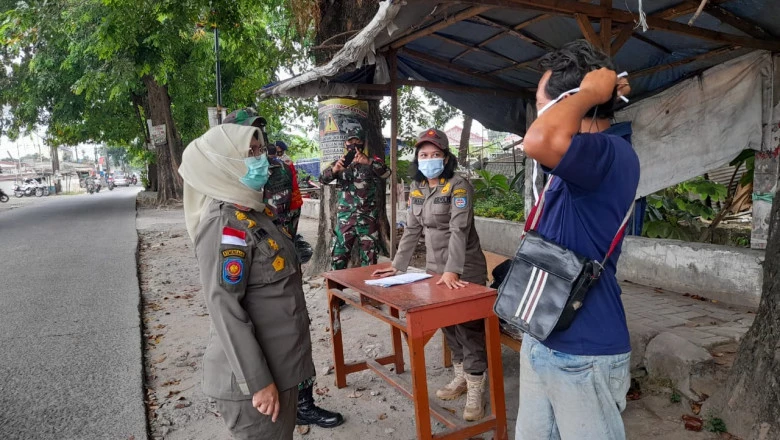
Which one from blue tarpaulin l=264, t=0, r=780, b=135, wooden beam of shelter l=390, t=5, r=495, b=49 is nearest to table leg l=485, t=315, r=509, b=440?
blue tarpaulin l=264, t=0, r=780, b=135

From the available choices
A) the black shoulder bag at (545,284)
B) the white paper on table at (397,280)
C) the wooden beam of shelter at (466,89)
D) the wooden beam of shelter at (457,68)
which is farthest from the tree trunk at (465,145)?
the black shoulder bag at (545,284)

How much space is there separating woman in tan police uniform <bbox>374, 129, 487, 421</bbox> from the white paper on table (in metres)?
0.17

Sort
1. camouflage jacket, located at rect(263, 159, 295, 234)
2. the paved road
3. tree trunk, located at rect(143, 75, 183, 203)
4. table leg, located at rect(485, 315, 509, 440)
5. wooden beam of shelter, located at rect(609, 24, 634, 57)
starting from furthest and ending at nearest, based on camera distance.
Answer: tree trunk, located at rect(143, 75, 183, 203), camouflage jacket, located at rect(263, 159, 295, 234), wooden beam of shelter, located at rect(609, 24, 634, 57), the paved road, table leg, located at rect(485, 315, 509, 440)

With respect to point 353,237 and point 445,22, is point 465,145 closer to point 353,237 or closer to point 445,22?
point 353,237

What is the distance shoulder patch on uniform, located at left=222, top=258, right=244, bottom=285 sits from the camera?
182 cm

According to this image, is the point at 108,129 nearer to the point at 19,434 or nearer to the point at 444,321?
the point at 19,434

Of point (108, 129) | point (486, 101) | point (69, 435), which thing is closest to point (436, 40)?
point (486, 101)

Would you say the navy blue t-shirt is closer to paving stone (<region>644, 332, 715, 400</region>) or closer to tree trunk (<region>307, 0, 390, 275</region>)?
paving stone (<region>644, 332, 715, 400</region>)

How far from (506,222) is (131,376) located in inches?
218

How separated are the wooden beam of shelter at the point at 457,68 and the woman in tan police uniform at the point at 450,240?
2523 mm

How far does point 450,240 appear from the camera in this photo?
3.20m

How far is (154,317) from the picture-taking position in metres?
5.68

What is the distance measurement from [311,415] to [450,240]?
1421mm

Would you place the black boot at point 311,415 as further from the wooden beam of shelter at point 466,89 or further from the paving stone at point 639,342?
the wooden beam of shelter at point 466,89
